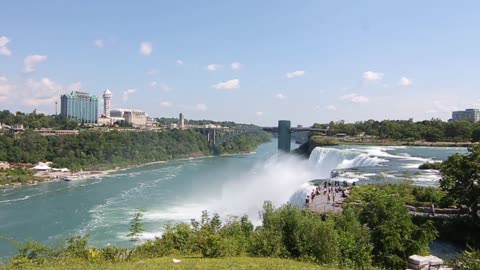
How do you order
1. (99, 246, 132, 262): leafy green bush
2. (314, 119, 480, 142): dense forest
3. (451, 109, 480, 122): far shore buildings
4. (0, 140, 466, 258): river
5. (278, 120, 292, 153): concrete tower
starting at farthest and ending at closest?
1. (451, 109, 480, 122): far shore buildings
2. (278, 120, 292, 153): concrete tower
3. (314, 119, 480, 142): dense forest
4. (0, 140, 466, 258): river
5. (99, 246, 132, 262): leafy green bush

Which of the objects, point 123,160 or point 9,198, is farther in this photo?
point 123,160

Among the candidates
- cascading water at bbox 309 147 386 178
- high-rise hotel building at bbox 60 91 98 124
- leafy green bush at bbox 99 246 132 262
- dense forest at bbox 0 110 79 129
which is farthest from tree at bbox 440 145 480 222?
high-rise hotel building at bbox 60 91 98 124

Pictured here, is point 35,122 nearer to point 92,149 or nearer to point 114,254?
point 92,149

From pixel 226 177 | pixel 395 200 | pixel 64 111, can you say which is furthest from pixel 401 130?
pixel 64 111

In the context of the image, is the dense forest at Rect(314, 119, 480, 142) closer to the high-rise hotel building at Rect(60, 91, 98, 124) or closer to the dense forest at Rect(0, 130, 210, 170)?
the dense forest at Rect(0, 130, 210, 170)

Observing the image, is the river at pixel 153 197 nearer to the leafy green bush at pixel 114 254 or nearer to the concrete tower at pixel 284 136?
the leafy green bush at pixel 114 254

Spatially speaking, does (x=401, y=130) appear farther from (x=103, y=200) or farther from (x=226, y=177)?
(x=103, y=200)
